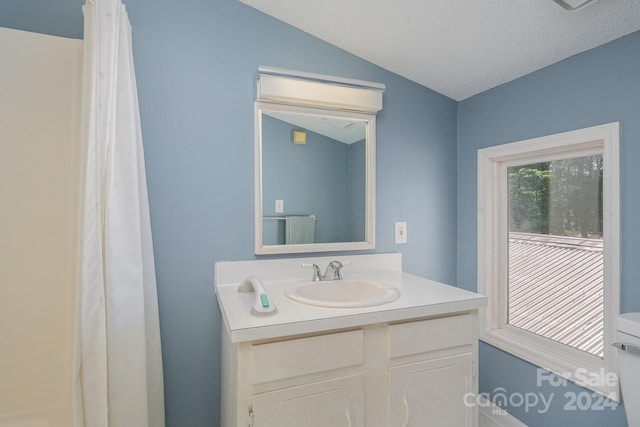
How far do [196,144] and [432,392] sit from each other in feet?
4.69

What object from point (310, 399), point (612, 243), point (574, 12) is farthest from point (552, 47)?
point (310, 399)

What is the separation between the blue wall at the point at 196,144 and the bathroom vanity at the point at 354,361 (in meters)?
0.17

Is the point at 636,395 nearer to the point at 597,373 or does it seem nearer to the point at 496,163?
the point at 597,373

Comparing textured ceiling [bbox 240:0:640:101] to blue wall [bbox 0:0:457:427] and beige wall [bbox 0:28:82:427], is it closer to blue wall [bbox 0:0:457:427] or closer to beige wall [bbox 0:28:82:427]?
blue wall [bbox 0:0:457:427]

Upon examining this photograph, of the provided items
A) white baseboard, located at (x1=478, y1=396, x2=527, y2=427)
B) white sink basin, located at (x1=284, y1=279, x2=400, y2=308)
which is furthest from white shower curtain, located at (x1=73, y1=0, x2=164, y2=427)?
white baseboard, located at (x1=478, y1=396, x2=527, y2=427)

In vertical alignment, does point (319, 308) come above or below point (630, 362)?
above

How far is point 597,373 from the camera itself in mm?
1349

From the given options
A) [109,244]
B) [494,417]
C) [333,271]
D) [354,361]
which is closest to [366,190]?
[333,271]

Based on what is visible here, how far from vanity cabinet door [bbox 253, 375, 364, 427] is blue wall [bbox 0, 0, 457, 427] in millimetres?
586

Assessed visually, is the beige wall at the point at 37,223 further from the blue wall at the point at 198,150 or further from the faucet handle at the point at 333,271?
the faucet handle at the point at 333,271

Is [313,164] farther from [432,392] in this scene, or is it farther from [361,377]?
[432,392]

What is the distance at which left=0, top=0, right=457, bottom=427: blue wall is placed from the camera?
142 cm

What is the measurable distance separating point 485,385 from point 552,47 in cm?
171

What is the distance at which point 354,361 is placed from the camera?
1134 millimetres
